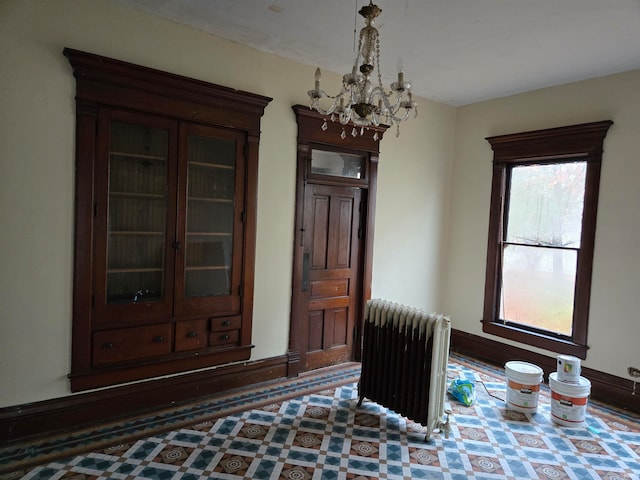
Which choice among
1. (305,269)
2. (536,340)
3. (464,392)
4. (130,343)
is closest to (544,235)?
(536,340)

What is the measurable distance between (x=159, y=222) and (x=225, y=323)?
1030mm

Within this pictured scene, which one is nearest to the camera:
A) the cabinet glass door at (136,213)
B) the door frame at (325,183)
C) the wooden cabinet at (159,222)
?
the wooden cabinet at (159,222)

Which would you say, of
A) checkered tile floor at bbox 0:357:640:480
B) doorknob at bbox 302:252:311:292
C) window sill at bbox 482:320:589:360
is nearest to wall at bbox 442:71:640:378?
window sill at bbox 482:320:589:360

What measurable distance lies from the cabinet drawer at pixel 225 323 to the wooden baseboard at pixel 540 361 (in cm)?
290

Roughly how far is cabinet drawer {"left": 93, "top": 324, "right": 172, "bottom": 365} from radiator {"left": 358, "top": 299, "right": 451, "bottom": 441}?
1650 mm

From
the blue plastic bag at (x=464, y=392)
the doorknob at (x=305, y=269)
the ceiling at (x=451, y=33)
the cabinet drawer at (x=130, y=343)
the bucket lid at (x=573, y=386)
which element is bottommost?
the blue plastic bag at (x=464, y=392)

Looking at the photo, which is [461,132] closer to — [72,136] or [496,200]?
[496,200]

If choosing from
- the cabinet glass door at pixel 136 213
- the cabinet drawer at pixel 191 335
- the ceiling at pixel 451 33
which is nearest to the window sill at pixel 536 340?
the ceiling at pixel 451 33

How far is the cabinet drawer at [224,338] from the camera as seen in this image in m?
3.59

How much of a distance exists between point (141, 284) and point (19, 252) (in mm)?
818

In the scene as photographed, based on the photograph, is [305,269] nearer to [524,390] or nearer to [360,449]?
[360,449]

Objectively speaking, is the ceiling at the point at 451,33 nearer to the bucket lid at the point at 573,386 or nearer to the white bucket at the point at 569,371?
the white bucket at the point at 569,371

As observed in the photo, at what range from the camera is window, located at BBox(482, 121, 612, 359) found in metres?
4.07

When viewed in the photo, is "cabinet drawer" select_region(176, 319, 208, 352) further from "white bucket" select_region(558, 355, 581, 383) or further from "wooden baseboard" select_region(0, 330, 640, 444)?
"white bucket" select_region(558, 355, 581, 383)
